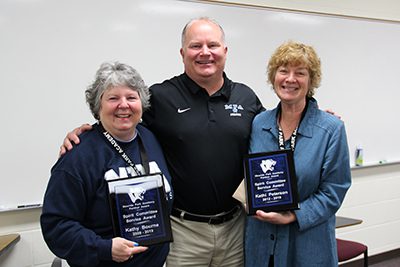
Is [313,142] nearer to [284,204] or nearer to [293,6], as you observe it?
[284,204]

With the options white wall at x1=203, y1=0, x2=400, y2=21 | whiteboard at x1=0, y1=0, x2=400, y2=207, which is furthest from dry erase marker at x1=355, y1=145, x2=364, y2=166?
white wall at x1=203, y1=0, x2=400, y2=21

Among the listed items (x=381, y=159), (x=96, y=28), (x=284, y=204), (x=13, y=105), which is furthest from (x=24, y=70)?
(x=381, y=159)

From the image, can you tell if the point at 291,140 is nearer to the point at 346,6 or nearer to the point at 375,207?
the point at 346,6

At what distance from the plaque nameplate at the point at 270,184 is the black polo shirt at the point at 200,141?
22 centimetres

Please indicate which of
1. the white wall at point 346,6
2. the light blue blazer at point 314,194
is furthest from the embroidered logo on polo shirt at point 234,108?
the white wall at point 346,6

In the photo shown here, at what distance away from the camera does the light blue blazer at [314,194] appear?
181cm

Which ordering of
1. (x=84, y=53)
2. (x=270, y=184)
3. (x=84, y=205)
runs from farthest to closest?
(x=84, y=53)
(x=270, y=184)
(x=84, y=205)

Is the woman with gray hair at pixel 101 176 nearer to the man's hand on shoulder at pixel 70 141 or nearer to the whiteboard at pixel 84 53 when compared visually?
the man's hand on shoulder at pixel 70 141

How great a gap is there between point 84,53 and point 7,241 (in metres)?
1.42

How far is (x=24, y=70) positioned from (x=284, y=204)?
1980mm

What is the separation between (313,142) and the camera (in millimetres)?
1837

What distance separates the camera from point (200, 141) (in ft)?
6.35

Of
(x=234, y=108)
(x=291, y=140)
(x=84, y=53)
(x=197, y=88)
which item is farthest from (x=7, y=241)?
(x=291, y=140)

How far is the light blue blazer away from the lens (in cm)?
181
